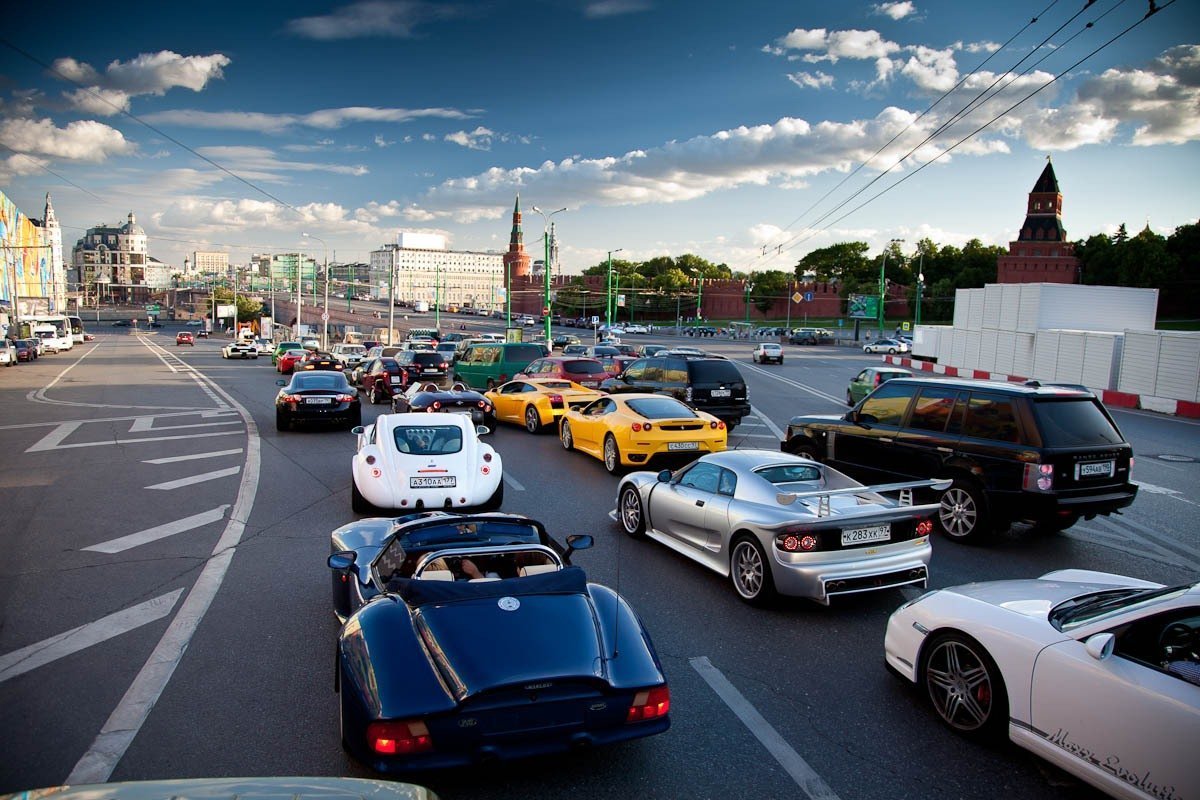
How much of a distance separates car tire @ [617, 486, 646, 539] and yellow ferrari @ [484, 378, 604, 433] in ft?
25.4

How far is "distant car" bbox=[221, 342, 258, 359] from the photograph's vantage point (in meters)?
55.1

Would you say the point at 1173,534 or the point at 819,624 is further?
the point at 1173,534

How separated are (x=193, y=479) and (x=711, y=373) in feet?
35.9

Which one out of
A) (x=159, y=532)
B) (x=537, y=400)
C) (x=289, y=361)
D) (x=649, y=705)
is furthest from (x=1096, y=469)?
(x=289, y=361)

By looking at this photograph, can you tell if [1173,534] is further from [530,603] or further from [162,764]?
[162,764]

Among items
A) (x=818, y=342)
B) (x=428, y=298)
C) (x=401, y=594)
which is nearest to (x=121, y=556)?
(x=401, y=594)

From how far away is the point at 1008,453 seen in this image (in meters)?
8.42

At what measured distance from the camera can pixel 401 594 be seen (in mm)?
4422

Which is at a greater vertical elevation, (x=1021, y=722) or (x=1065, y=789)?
(x=1021, y=722)

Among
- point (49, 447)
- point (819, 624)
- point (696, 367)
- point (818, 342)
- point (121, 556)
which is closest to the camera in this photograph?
point (819, 624)

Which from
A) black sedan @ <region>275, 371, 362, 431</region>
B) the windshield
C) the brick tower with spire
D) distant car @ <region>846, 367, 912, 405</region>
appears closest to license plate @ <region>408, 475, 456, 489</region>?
the windshield

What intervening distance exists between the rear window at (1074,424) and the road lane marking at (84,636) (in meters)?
8.69

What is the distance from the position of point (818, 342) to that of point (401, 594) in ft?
277

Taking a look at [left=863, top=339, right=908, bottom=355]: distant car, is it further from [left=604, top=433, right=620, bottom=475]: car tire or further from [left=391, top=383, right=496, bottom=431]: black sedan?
[left=604, top=433, right=620, bottom=475]: car tire
